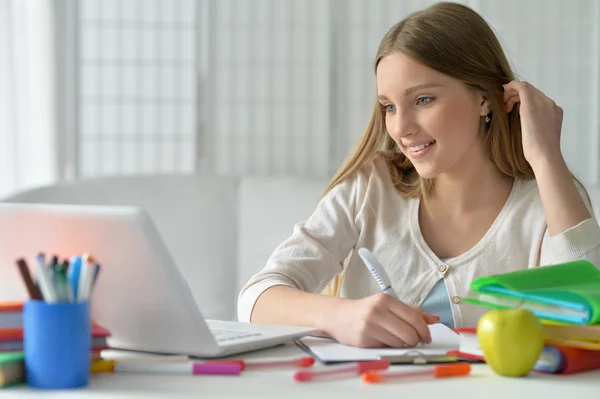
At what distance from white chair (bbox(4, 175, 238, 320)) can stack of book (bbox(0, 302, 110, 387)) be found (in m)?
1.46

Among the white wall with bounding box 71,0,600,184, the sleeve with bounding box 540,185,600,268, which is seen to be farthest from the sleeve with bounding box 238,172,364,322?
the white wall with bounding box 71,0,600,184

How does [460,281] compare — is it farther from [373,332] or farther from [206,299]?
[206,299]

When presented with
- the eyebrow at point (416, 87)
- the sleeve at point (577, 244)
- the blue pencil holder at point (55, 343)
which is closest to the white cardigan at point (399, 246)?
the sleeve at point (577, 244)

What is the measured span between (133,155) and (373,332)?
309cm

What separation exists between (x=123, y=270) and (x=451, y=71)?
938mm

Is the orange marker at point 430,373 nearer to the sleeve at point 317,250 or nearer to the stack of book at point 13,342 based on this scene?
the stack of book at point 13,342

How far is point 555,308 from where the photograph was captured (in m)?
1.05

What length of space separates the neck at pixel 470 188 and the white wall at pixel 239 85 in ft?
7.17

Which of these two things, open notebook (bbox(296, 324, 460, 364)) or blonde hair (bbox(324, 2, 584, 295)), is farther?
blonde hair (bbox(324, 2, 584, 295))

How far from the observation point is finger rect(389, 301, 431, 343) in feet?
3.81

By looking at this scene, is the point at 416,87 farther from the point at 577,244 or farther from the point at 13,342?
the point at 13,342

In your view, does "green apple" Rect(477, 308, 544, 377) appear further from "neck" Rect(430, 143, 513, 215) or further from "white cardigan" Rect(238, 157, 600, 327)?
"neck" Rect(430, 143, 513, 215)

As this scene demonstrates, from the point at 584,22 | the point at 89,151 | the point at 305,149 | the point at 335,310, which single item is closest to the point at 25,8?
the point at 89,151

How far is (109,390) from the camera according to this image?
0.91 meters
